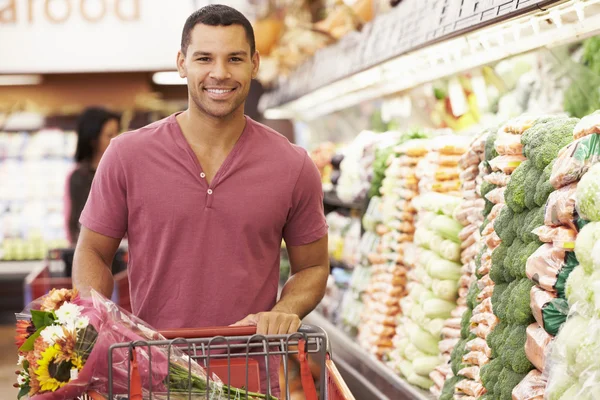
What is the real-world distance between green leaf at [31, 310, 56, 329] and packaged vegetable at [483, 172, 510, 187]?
163cm

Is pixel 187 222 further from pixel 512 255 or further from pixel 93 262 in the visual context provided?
pixel 512 255

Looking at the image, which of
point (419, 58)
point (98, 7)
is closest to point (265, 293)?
point (419, 58)

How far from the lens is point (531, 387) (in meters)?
2.70

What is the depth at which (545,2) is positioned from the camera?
2873mm

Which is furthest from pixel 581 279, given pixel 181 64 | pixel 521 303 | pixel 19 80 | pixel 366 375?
pixel 19 80

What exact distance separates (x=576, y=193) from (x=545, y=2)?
70cm

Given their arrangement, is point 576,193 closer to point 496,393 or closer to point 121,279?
point 496,393

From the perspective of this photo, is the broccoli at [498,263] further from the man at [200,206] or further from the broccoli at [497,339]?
the man at [200,206]

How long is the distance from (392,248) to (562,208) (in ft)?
8.96

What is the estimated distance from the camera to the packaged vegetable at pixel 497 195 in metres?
3.34

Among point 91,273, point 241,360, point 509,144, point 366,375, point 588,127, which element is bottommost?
point 366,375

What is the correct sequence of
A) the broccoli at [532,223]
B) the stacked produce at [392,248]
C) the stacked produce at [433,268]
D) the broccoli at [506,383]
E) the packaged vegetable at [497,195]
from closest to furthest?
the broccoli at [532,223], the broccoli at [506,383], the packaged vegetable at [497,195], the stacked produce at [433,268], the stacked produce at [392,248]

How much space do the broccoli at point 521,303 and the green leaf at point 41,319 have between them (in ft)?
4.23

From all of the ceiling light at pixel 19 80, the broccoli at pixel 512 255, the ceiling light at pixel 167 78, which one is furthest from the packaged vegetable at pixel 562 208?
the ceiling light at pixel 19 80
